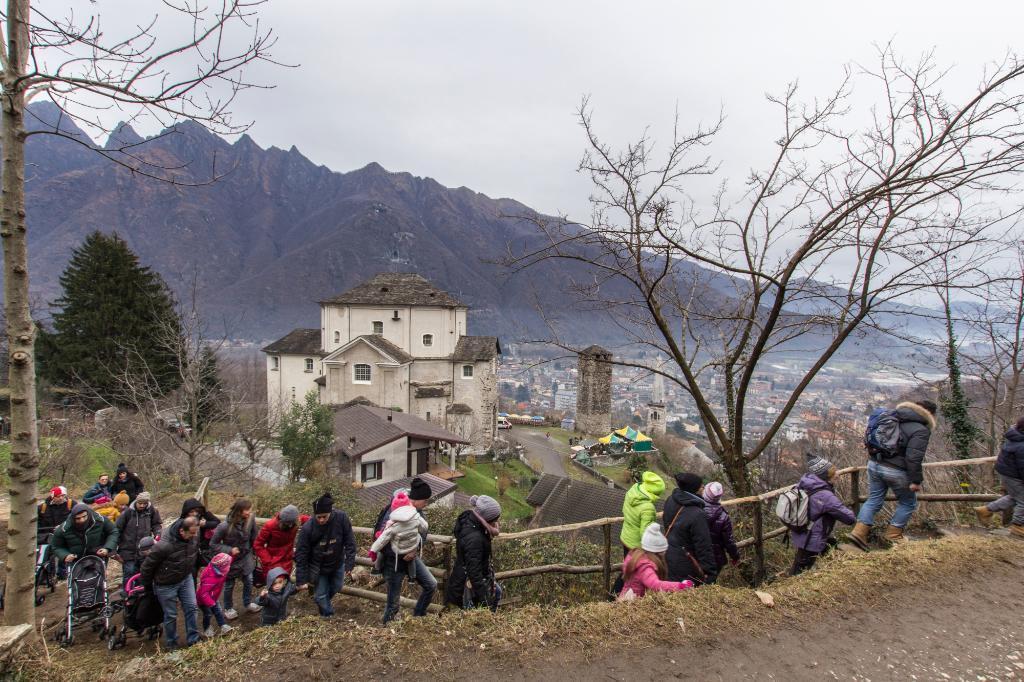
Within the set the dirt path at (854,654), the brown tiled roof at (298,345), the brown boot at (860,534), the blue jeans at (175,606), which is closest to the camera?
the dirt path at (854,654)

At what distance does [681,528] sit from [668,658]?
1.15m

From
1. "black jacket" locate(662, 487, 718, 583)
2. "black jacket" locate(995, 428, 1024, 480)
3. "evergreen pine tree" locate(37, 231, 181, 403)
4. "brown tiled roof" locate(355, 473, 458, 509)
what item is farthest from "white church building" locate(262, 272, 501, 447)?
"black jacket" locate(995, 428, 1024, 480)

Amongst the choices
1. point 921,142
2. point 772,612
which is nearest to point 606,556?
point 772,612

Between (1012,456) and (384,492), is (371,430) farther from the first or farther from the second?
(1012,456)

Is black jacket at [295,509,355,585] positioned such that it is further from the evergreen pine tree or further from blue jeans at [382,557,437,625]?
the evergreen pine tree

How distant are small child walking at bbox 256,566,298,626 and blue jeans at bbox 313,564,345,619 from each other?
0.88ft

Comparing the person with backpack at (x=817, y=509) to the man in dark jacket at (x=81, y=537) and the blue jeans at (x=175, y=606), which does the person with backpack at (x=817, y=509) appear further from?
the man in dark jacket at (x=81, y=537)

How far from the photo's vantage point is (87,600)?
5406 mm

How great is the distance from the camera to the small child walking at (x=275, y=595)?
5.25 meters

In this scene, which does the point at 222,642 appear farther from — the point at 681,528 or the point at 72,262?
the point at 72,262

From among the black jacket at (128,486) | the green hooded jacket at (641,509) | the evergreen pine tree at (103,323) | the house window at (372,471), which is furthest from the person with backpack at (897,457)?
the evergreen pine tree at (103,323)

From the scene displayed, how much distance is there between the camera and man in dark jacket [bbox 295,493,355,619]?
17.1ft

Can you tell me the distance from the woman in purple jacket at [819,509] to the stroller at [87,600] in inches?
305

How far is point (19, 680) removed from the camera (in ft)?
11.2
